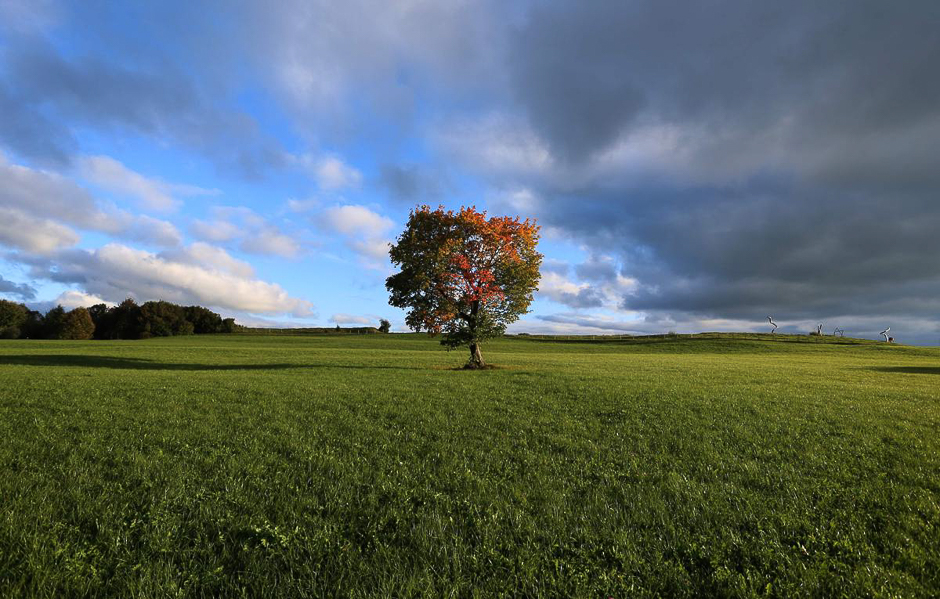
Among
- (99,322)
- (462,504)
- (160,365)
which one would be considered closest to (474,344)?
(160,365)

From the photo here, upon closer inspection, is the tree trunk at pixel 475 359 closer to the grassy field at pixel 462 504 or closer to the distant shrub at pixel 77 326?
the grassy field at pixel 462 504

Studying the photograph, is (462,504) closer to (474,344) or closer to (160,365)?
(474,344)

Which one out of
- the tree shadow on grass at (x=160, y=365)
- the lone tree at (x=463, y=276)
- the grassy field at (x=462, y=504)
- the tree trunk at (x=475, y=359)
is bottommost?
the tree shadow on grass at (x=160, y=365)

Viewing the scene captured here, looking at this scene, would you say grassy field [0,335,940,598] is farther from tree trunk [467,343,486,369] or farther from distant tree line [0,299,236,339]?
distant tree line [0,299,236,339]

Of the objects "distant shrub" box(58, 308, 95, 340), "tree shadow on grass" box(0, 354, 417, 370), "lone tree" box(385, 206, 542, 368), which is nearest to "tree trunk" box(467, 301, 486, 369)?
Result: "lone tree" box(385, 206, 542, 368)

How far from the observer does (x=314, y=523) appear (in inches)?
235

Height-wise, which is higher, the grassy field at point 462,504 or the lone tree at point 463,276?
the lone tree at point 463,276

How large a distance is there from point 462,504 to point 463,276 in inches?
1119

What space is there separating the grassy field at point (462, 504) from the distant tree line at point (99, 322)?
115817mm

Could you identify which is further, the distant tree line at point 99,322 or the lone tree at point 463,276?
the distant tree line at point 99,322

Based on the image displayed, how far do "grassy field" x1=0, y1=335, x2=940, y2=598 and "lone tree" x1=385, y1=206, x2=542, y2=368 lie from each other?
2124 cm

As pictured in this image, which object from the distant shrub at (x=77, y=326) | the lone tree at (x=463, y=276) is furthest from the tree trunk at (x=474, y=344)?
the distant shrub at (x=77, y=326)

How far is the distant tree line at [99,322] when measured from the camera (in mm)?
103938

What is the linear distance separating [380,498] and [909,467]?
11335mm
